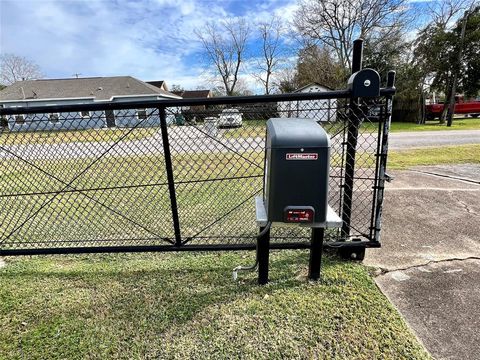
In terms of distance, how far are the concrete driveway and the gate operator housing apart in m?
1.01

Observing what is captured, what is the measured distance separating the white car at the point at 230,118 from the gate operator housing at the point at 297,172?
2.47 ft

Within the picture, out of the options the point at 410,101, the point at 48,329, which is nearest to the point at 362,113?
the point at 48,329

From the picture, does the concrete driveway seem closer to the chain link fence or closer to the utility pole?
the chain link fence

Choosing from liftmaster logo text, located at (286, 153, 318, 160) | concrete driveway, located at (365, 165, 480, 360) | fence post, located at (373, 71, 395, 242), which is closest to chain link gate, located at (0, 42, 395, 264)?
fence post, located at (373, 71, 395, 242)

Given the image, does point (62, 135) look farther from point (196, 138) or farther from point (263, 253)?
point (263, 253)

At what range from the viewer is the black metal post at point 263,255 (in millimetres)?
2121

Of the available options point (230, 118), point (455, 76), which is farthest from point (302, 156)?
point (455, 76)

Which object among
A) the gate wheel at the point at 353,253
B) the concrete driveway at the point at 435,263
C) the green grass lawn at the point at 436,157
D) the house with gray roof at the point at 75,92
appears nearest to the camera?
the concrete driveway at the point at 435,263

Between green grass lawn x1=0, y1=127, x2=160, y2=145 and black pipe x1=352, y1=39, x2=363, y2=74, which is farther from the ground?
black pipe x1=352, y1=39, x2=363, y2=74

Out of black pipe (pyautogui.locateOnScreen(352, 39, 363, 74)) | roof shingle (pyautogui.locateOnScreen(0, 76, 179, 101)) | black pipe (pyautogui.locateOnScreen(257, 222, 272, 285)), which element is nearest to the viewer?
black pipe (pyautogui.locateOnScreen(257, 222, 272, 285))

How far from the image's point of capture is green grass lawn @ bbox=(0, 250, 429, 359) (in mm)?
1732

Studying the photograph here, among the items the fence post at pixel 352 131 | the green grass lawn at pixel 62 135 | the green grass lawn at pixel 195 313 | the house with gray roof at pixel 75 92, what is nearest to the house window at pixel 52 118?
the green grass lawn at pixel 62 135

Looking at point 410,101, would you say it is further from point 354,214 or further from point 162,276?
point 162,276

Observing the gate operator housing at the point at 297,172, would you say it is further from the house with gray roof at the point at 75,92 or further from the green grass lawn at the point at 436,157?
the house with gray roof at the point at 75,92
